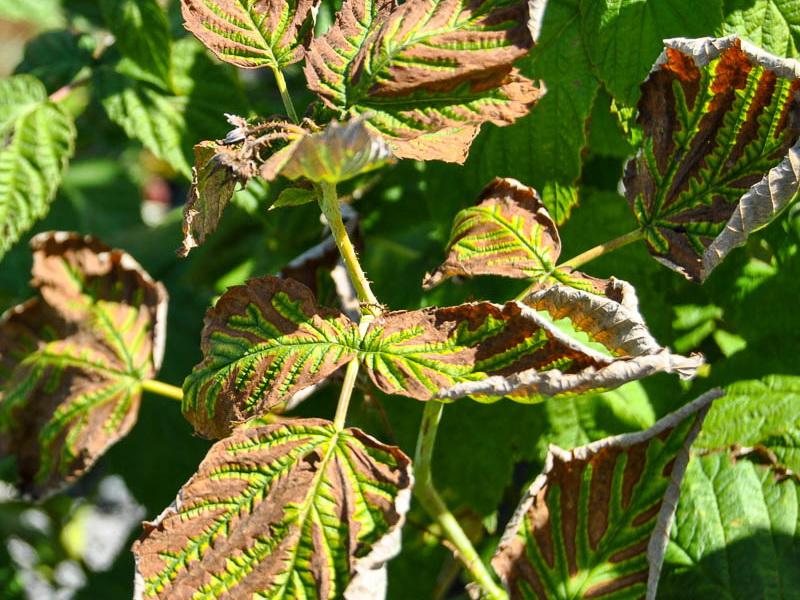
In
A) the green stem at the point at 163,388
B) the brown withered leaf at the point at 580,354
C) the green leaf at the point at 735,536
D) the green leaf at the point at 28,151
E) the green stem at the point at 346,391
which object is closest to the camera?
the brown withered leaf at the point at 580,354

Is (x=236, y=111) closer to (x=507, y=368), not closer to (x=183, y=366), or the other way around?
(x=183, y=366)

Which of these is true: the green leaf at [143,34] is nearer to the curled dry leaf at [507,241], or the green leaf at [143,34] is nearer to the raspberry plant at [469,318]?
the raspberry plant at [469,318]

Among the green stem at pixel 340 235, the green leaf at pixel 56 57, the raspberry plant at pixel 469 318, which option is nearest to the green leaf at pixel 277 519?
the raspberry plant at pixel 469 318

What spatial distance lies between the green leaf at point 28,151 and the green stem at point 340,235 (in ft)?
1.73

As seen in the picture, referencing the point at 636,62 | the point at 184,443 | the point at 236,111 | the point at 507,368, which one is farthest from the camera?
the point at 184,443

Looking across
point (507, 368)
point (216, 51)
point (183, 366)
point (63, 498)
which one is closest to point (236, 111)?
point (216, 51)

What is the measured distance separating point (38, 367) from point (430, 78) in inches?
23.9

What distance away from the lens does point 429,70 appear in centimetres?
80

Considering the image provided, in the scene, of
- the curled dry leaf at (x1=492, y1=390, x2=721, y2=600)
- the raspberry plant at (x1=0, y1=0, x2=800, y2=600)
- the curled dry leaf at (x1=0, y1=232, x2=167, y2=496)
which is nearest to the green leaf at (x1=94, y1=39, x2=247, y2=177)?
the raspberry plant at (x1=0, y1=0, x2=800, y2=600)

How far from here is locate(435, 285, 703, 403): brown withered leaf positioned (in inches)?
26.5

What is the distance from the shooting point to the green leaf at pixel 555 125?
39.4 inches

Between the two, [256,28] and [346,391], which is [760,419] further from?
[256,28]

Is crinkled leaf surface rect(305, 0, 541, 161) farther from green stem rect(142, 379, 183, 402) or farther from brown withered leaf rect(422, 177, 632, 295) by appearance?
green stem rect(142, 379, 183, 402)

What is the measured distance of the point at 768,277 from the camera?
105 centimetres
